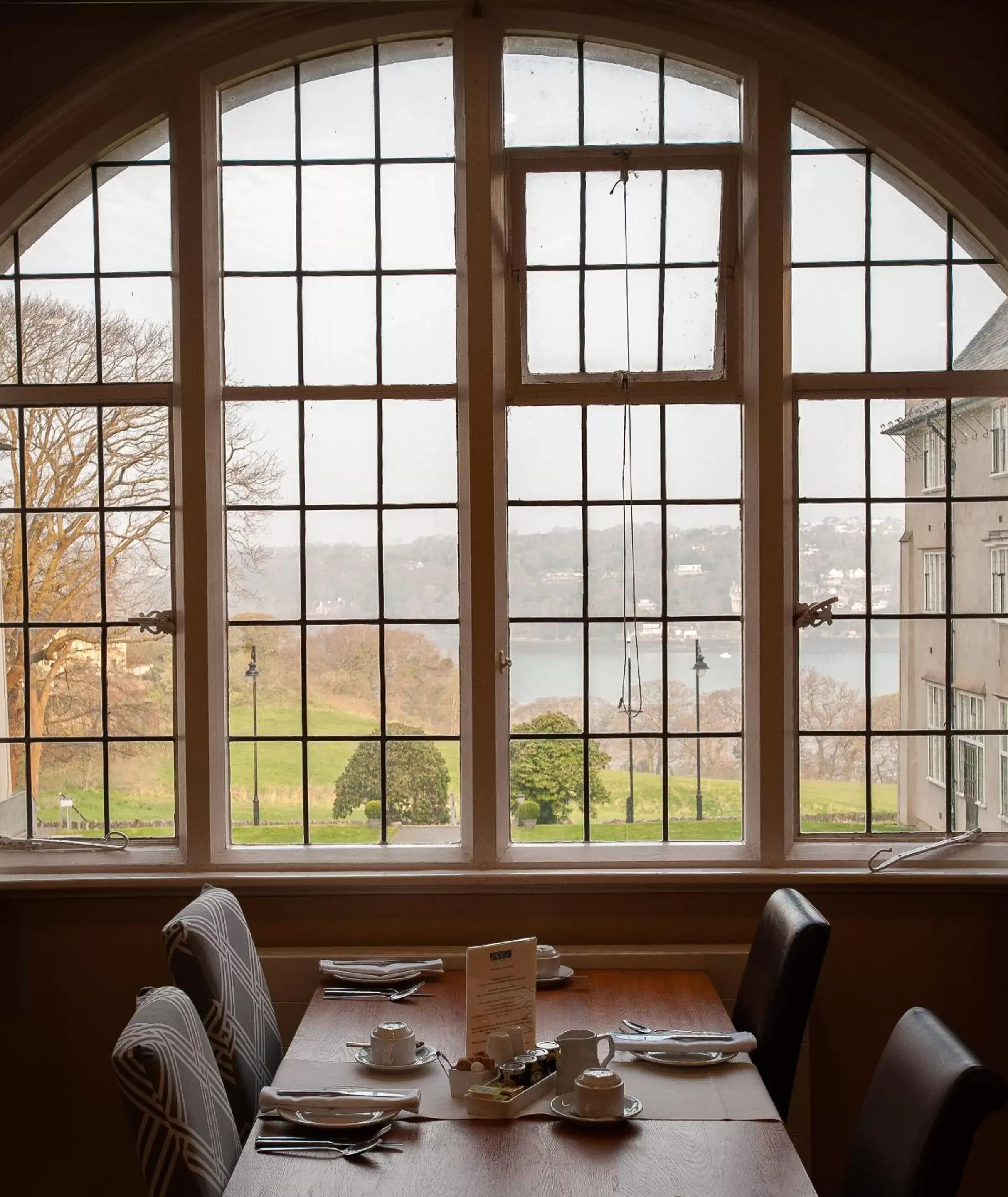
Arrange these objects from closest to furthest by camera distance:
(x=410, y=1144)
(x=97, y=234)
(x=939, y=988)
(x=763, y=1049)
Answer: (x=410, y=1144)
(x=763, y=1049)
(x=939, y=988)
(x=97, y=234)

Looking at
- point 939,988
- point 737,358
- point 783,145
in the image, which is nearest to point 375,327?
point 737,358

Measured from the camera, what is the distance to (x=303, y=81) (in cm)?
340

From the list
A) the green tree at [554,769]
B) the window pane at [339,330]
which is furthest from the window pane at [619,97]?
the green tree at [554,769]

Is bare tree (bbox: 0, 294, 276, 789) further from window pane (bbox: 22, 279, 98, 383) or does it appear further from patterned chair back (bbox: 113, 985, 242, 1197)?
patterned chair back (bbox: 113, 985, 242, 1197)

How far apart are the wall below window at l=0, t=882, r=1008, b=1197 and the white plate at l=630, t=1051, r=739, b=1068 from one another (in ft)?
2.82

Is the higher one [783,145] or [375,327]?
[783,145]

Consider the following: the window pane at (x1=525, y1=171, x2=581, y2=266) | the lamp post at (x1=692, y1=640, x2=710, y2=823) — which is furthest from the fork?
the window pane at (x1=525, y1=171, x2=581, y2=266)

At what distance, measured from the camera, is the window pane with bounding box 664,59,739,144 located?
339 cm

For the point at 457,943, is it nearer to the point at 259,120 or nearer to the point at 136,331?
the point at 136,331

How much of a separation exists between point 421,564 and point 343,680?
0.41 metres

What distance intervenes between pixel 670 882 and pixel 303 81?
8.25 feet

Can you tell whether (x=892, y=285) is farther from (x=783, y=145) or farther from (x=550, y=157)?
(x=550, y=157)

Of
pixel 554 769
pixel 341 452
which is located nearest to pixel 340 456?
pixel 341 452

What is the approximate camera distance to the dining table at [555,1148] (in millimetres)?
1856
